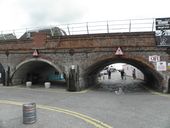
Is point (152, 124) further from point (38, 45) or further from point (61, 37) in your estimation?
point (38, 45)

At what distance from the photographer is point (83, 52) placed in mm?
18562

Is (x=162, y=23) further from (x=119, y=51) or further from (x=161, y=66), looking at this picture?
(x=119, y=51)

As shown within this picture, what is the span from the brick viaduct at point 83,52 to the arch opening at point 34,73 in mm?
195

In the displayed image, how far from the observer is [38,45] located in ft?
67.0

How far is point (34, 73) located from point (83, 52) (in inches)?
417

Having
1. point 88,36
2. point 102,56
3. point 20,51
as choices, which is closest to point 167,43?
point 102,56

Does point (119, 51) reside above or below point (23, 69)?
above

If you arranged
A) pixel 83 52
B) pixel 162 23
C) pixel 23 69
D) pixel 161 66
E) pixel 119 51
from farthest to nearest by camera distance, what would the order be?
pixel 23 69 < pixel 83 52 < pixel 119 51 < pixel 162 23 < pixel 161 66

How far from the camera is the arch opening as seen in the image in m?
22.1

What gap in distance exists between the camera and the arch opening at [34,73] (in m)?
22.1

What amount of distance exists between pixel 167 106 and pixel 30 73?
60.7 feet

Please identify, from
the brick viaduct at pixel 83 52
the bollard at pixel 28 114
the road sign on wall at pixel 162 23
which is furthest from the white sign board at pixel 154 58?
the bollard at pixel 28 114

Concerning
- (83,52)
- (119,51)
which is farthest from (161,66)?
(83,52)

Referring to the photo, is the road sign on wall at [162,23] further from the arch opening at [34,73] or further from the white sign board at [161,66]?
the arch opening at [34,73]
